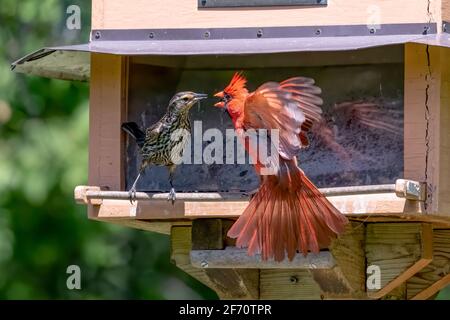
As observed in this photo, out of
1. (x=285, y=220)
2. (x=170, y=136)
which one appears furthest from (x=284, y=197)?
(x=170, y=136)

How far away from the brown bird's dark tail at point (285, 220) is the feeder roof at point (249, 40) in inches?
17.6

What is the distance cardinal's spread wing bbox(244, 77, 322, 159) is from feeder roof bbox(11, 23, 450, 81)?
13 cm

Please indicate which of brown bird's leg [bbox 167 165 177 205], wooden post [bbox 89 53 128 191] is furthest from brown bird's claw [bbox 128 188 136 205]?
wooden post [bbox 89 53 128 191]

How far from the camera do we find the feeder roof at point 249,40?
21.3 ft

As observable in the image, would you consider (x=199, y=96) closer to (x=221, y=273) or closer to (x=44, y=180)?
(x=221, y=273)

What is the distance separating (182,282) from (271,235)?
367 centimetres

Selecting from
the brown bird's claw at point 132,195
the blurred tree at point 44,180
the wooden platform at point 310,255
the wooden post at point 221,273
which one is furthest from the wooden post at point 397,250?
the blurred tree at point 44,180

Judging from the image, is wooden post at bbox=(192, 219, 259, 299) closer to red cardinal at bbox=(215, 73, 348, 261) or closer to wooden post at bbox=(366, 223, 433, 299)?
red cardinal at bbox=(215, 73, 348, 261)

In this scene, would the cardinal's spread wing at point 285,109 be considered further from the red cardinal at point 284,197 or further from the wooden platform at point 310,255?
the wooden platform at point 310,255

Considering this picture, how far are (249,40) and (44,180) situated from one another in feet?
8.79

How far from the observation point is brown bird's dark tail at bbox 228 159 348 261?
21.2 feet
